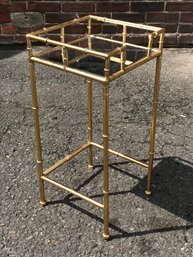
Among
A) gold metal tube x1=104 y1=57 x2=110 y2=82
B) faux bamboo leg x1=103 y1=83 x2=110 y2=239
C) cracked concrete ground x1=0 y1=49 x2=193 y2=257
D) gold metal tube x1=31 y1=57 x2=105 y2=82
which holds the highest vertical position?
gold metal tube x1=104 y1=57 x2=110 y2=82

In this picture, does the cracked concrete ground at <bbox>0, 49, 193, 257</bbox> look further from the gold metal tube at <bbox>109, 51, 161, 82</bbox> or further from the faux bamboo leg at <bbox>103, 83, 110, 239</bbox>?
the gold metal tube at <bbox>109, 51, 161, 82</bbox>

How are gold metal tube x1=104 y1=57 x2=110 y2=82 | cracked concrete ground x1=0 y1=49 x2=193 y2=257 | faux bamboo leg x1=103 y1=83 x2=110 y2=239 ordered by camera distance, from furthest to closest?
cracked concrete ground x1=0 y1=49 x2=193 y2=257, faux bamboo leg x1=103 y1=83 x2=110 y2=239, gold metal tube x1=104 y1=57 x2=110 y2=82

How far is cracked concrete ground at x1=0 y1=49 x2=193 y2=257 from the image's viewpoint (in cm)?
242

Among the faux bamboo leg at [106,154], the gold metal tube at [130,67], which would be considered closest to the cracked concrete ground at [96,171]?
the faux bamboo leg at [106,154]

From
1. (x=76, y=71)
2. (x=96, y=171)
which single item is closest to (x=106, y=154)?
(x=76, y=71)

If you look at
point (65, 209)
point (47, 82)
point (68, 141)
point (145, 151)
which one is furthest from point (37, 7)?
point (65, 209)

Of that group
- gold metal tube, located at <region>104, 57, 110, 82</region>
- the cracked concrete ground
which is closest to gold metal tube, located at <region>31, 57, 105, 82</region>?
gold metal tube, located at <region>104, 57, 110, 82</region>

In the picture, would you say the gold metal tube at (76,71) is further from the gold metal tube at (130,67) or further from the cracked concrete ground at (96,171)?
the cracked concrete ground at (96,171)

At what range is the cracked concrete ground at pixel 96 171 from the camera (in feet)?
7.94

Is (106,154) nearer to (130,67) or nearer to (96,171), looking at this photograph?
(130,67)

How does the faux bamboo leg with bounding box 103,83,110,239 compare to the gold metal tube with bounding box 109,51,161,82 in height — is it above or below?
below

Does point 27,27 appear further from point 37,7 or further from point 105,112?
point 105,112

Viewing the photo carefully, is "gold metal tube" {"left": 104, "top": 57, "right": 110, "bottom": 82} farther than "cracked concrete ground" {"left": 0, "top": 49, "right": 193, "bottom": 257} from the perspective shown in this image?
No

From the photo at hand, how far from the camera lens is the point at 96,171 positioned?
3014 mm
